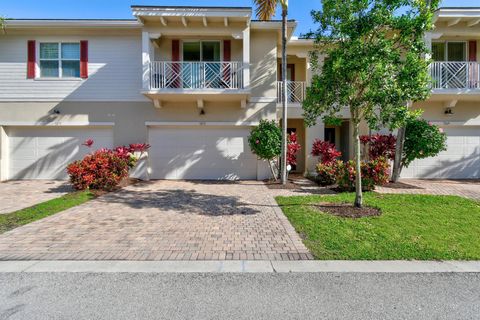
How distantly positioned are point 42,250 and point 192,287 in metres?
2.72

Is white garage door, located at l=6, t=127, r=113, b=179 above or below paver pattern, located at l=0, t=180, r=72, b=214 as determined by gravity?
above

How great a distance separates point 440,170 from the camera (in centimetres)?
1211

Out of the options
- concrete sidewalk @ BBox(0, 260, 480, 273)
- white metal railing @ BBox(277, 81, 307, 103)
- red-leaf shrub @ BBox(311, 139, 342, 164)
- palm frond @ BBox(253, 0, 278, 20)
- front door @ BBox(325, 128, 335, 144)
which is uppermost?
palm frond @ BBox(253, 0, 278, 20)

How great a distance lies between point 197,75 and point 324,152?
6114 mm

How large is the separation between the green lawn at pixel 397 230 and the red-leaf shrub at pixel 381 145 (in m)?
3.61

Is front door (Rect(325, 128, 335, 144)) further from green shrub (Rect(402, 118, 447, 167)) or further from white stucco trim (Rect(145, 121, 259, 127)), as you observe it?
white stucco trim (Rect(145, 121, 259, 127))

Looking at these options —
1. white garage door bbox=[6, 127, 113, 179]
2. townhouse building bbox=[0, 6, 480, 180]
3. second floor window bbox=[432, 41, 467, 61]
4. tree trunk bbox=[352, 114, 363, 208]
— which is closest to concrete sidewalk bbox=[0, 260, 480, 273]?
tree trunk bbox=[352, 114, 363, 208]

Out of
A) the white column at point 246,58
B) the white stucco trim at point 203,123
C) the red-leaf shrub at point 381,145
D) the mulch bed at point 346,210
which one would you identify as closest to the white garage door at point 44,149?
the white stucco trim at point 203,123

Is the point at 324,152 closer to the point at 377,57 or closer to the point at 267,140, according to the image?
the point at 267,140

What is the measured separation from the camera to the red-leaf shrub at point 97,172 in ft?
28.5

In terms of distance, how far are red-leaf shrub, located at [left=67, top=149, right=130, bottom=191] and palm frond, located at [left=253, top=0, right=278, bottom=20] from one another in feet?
31.9

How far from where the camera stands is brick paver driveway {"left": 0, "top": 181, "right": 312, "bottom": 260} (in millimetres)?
4160

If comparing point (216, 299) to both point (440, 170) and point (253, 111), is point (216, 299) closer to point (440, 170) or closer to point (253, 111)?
point (253, 111)

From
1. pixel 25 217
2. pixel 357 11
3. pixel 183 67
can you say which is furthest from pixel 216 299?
pixel 183 67
